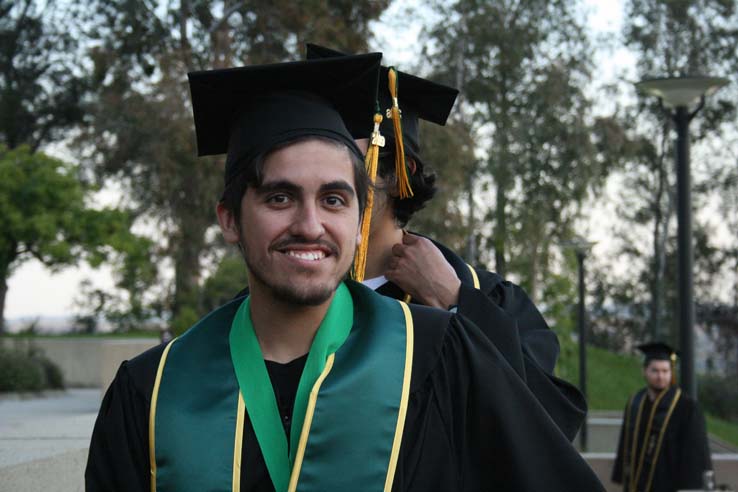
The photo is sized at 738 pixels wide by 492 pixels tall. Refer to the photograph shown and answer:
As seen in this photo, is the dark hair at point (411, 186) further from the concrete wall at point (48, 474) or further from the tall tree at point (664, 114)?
the tall tree at point (664, 114)

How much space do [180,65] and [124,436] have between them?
19925mm

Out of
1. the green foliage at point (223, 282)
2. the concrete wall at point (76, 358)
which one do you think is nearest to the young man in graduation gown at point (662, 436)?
the concrete wall at point (76, 358)

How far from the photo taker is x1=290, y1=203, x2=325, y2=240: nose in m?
2.17

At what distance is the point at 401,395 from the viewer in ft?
7.32

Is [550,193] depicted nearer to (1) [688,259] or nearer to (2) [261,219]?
(1) [688,259]

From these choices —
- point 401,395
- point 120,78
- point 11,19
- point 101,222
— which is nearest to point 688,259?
point 401,395

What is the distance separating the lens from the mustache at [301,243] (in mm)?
2184

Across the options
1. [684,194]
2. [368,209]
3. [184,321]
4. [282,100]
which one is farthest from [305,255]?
[184,321]

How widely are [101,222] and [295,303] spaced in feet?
77.4

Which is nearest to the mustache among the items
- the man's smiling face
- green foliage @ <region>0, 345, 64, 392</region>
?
the man's smiling face

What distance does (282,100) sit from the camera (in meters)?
2.47

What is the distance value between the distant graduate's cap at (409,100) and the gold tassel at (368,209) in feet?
0.54

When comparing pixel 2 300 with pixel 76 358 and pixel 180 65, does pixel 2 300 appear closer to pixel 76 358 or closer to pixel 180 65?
pixel 76 358

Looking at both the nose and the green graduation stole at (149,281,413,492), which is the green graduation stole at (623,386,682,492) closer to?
the green graduation stole at (149,281,413,492)
